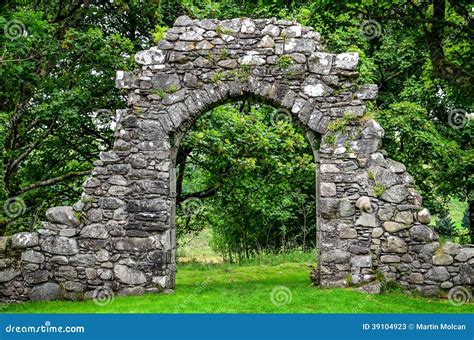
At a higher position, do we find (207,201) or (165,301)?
(207,201)

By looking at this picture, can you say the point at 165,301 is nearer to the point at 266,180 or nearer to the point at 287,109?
the point at 287,109

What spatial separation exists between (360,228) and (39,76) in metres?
7.40

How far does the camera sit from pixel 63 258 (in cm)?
838

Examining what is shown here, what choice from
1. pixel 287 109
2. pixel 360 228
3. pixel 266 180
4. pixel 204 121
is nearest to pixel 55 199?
pixel 204 121

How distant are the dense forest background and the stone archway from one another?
85 centimetres
